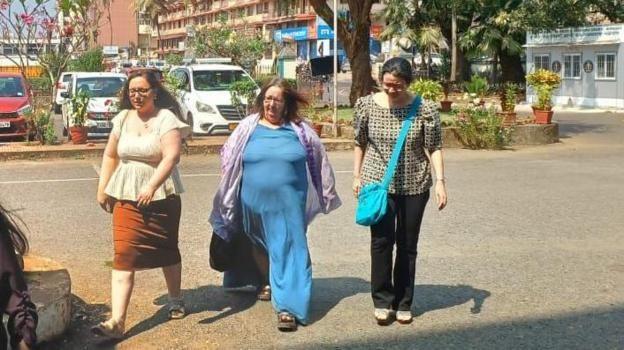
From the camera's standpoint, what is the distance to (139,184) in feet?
16.7

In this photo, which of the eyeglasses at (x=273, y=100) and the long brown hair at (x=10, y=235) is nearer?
the long brown hair at (x=10, y=235)

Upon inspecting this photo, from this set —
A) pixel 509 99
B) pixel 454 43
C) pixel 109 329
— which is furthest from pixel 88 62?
pixel 109 329

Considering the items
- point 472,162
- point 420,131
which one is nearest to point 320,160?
point 420,131

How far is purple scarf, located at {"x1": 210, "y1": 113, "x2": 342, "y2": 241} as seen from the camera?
214 inches

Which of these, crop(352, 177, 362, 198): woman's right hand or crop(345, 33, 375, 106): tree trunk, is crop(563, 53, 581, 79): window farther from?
crop(352, 177, 362, 198): woman's right hand

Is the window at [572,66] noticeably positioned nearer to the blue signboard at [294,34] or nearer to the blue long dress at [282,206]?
the blue long dress at [282,206]

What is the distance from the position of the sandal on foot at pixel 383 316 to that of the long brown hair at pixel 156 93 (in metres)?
1.81

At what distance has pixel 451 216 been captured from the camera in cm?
933

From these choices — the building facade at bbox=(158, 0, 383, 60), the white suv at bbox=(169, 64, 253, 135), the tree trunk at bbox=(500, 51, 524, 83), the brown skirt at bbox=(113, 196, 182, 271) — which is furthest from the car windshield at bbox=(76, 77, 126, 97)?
the building facade at bbox=(158, 0, 383, 60)

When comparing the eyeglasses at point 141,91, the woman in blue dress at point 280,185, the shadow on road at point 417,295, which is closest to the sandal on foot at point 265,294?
the shadow on road at point 417,295

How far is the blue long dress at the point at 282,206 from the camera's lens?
5.32 meters

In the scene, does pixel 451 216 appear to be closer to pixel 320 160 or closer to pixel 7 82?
pixel 320 160

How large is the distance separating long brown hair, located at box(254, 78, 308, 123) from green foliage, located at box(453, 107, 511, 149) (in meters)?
12.1

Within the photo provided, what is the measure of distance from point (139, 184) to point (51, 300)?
2.84 feet
